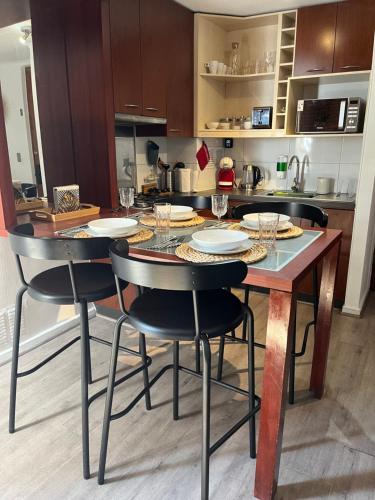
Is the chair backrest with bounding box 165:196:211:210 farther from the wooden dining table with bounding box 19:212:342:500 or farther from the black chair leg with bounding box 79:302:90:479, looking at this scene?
the black chair leg with bounding box 79:302:90:479

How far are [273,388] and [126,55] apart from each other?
2204 millimetres

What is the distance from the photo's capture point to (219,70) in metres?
3.25

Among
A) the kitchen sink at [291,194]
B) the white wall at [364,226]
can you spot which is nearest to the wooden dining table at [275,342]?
the white wall at [364,226]

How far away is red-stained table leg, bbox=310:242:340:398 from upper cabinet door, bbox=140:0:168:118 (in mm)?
1737

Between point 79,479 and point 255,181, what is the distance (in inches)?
111

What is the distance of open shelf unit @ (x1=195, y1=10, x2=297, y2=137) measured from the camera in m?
3.10

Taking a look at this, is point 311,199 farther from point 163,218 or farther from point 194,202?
point 163,218

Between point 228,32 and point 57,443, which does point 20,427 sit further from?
point 228,32

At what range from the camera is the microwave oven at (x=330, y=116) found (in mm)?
2818

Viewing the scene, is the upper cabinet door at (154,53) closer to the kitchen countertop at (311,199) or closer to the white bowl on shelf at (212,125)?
the white bowl on shelf at (212,125)

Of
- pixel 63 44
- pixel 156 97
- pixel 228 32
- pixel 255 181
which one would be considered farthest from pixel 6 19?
pixel 255 181

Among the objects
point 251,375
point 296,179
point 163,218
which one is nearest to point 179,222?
point 163,218

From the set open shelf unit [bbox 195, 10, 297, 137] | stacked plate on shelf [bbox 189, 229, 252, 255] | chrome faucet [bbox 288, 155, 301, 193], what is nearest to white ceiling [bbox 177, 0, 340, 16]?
open shelf unit [bbox 195, 10, 297, 137]

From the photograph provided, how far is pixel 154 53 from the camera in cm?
272
